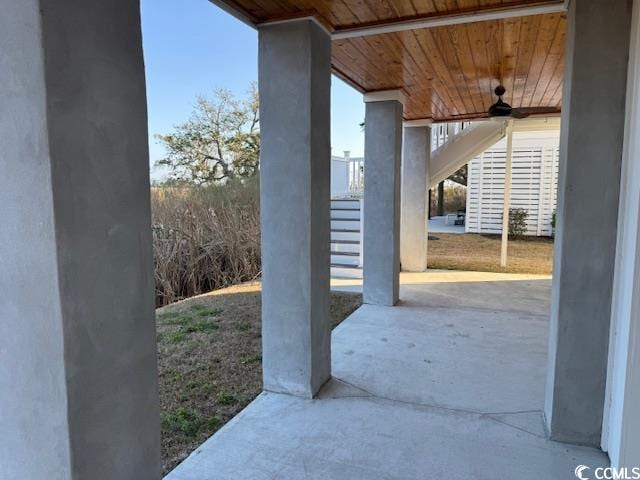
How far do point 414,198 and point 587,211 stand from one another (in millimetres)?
5642

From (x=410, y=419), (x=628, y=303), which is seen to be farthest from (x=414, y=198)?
(x=628, y=303)

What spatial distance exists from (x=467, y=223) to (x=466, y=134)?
5701mm

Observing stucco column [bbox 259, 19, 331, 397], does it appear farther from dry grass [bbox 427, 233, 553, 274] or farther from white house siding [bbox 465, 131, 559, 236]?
white house siding [bbox 465, 131, 559, 236]

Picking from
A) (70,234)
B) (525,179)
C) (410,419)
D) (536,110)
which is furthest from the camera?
(525,179)

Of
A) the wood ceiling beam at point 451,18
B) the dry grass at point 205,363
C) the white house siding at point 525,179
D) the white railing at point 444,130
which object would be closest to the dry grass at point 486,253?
the white house siding at point 525,179

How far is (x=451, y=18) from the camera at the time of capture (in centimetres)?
312

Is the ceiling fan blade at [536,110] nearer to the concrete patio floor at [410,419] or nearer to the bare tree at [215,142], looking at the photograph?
the concrete patio floor at [410,419]

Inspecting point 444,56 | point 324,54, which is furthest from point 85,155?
point 444,56

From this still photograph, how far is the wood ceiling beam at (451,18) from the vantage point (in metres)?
2.94

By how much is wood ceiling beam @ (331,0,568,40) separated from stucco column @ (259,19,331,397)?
297 mm

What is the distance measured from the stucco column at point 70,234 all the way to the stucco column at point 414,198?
6.79 meters

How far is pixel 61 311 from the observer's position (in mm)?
1271

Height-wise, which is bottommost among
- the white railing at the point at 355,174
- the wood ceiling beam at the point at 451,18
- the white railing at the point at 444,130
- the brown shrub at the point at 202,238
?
the brown shrub at the point at 202,238

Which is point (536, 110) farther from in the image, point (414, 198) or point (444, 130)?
point (444, 130)
